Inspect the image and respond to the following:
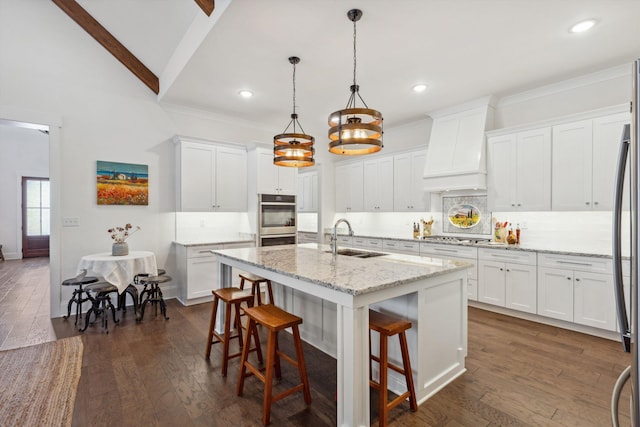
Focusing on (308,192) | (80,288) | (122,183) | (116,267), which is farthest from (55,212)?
(308,192)

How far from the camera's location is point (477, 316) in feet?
13.3

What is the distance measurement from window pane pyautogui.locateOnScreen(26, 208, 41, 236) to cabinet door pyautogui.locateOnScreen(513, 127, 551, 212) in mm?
11367

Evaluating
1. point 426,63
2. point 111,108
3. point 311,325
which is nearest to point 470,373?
point 311,325

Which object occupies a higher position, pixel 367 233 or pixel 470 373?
pixel 367 233

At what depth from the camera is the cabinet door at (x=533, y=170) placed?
12.8 feet

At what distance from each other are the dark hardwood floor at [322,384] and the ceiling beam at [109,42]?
342cm

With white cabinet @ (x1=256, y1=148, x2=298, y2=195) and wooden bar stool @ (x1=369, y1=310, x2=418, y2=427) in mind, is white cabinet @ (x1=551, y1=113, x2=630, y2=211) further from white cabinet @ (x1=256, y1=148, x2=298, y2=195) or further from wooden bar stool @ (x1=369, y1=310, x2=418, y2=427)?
white cabinet @ (x1=256, y1=148, x2=298, y2=195)

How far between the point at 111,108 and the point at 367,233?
4.77m

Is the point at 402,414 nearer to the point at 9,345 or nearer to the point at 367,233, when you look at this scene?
the point at 9,345

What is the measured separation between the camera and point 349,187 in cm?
646

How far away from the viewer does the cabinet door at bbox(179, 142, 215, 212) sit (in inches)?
187

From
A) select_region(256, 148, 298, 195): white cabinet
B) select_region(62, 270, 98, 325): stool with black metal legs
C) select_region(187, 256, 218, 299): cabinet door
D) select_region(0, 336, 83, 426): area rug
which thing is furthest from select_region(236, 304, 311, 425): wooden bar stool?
select_region(256, 148, 298, 195): white cabinet

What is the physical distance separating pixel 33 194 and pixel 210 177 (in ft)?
23.5

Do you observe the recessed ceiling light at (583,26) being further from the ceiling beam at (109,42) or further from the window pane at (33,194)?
the window pane at (33,194)
